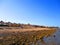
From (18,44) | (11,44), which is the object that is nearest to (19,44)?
(18,44)

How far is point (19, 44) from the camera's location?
23.2 meters

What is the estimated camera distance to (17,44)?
23.1 metres

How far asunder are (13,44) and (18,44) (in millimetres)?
953

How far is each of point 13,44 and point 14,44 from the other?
0.56 ft

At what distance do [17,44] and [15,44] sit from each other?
481mm

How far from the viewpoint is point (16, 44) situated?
22.8 meters

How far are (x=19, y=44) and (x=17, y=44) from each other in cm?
33

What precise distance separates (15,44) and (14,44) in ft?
0.59

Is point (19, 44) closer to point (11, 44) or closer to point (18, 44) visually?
point (18, 44)

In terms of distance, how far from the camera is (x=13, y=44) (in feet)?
73.8

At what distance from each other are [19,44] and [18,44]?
7.0 inches

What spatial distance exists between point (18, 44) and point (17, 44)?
16 centimetres

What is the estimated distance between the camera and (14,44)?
74.1 ft

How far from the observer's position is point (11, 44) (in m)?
22.1
